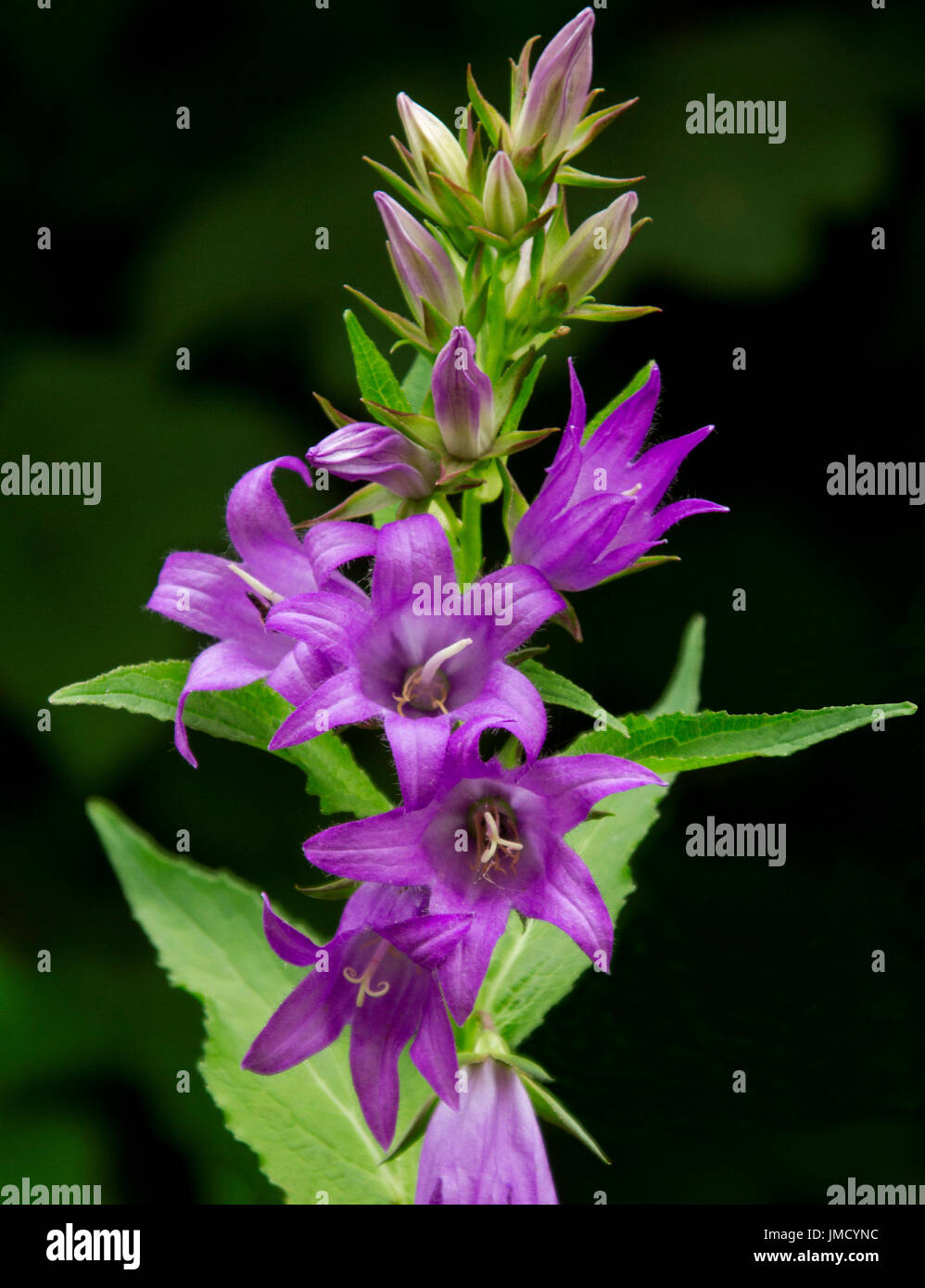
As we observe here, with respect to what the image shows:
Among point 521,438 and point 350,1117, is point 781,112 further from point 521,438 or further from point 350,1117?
point 350,1117

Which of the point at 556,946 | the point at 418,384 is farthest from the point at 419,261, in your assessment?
the point at 556,946

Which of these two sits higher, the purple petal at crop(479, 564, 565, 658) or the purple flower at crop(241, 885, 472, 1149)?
the purple petal at crop(479, 564, 565, 658)

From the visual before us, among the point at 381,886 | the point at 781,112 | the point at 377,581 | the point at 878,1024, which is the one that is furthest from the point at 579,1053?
the point at 781,112

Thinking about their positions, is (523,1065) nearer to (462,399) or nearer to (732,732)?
(732,732)

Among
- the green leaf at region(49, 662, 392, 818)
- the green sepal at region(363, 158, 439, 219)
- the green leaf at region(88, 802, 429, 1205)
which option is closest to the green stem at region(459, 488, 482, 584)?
the green leaf at region(49, 662, 392, 818)

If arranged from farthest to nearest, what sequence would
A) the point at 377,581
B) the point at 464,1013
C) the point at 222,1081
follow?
the point at 222,1081 → the point at 377,581 → the point at 464,1013

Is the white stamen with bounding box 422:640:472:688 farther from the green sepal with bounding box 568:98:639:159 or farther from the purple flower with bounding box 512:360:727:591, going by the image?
the green sepal with bounding box 568:98:639:159
